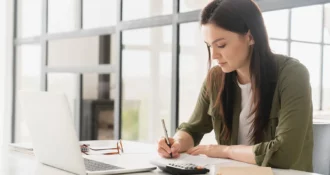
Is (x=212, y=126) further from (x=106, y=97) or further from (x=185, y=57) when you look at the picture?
(x=106, y=97)

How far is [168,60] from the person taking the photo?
10.7 ft

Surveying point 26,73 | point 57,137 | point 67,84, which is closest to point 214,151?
point 57,137

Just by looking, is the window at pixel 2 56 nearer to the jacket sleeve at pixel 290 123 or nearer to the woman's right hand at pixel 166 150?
the woman's right hand at pixel 166 150

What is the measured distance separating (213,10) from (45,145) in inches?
32.9

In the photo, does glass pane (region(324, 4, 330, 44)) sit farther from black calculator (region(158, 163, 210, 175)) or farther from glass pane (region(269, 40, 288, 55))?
black calculator (region(158, 163, 210, 175))

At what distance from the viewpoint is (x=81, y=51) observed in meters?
4.23

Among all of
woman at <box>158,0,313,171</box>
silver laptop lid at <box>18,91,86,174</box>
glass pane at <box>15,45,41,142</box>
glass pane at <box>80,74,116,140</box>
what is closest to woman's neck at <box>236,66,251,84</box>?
woman at <box>158,0,313,171</box>

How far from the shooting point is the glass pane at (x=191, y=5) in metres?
2.94

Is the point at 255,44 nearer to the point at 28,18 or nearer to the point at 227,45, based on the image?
the point at 227,45

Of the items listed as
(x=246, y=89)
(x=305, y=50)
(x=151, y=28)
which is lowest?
(x=246, y=89)

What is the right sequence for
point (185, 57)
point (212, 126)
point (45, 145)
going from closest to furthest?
1. point (45, 145)
2. point (212, 126)
3. point (185, 57)

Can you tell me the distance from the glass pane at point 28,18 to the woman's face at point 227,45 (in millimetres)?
3375

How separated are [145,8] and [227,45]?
164cm

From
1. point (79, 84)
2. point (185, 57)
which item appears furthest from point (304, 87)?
point (79, 84)
